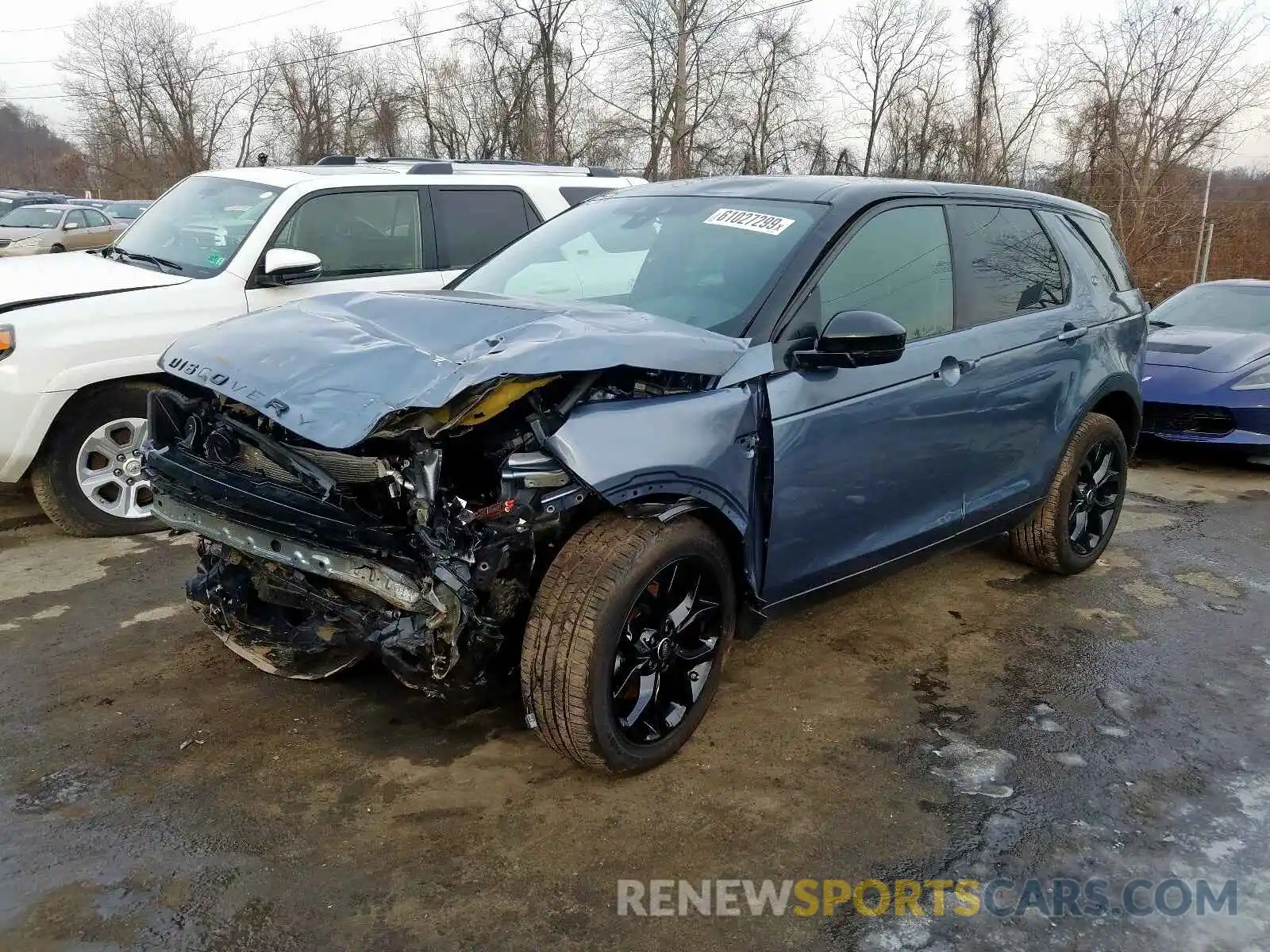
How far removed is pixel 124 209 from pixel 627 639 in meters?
24.0

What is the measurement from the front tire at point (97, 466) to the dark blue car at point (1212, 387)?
21.3 feet

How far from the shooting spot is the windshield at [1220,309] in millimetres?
8148

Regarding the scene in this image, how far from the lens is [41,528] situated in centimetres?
514

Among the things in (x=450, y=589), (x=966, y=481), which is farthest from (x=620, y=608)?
(x=966, y=481)

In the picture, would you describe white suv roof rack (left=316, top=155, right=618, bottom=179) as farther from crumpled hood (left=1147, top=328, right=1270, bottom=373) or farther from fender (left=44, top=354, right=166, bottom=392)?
crumpled hood (left=1147, top=328, right=1270, bottom=373)

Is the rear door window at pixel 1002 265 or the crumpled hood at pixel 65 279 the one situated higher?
the rear door window at pixel 1002 265

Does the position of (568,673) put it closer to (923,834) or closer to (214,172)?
(923,834)

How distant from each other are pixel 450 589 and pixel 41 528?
12.4ft

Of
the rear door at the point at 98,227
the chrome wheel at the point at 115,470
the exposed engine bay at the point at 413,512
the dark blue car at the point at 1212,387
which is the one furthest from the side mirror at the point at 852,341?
the rear door at the point at 98,227

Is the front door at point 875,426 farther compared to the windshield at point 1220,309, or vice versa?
the windshield at point 1220,309

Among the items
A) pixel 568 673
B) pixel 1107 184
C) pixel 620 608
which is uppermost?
Result: pixel 1107 184

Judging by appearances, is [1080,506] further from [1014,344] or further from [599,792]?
[599,792]

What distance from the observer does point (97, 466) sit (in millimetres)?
4953

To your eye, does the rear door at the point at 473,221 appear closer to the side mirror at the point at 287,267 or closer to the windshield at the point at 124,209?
the side mirror at the point at 287,267
